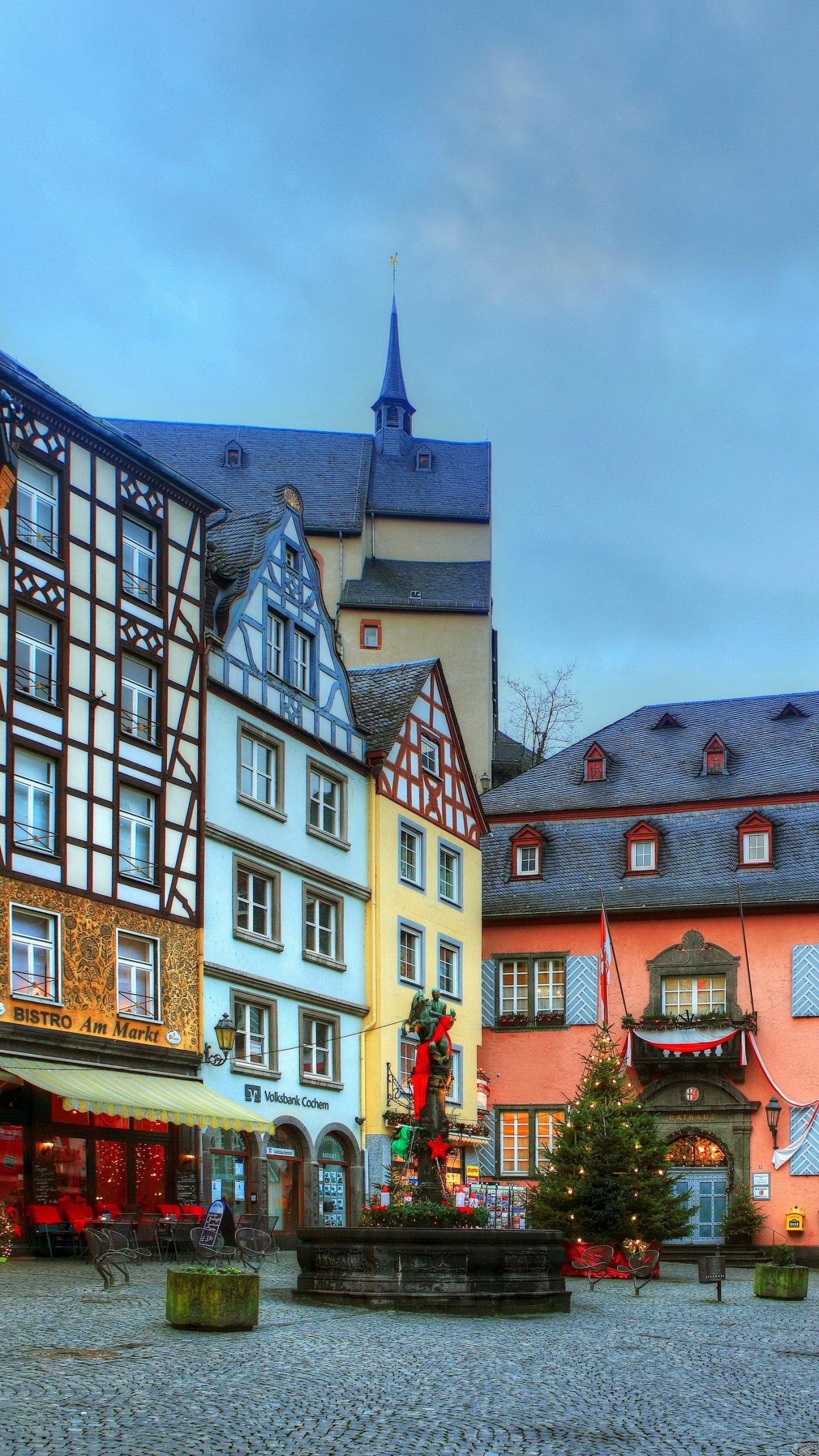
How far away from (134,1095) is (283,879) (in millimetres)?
7708

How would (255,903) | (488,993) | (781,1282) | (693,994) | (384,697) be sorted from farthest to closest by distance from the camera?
(488,993) < (693,994) < (384,697) < (255,903) < (781,1282)

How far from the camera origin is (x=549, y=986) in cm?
4381

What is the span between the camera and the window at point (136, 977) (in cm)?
2803

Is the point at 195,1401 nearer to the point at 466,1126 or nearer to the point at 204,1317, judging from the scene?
the point at 204,1317

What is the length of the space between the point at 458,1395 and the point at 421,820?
26.9 meters

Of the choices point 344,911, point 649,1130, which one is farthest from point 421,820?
point 649,1130

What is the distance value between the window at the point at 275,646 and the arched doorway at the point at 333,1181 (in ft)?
29.4

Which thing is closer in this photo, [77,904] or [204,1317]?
[204,1317]

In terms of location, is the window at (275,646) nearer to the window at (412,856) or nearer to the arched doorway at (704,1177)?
the window at (412,856)

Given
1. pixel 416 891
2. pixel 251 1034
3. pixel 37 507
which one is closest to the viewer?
pixel 37 507

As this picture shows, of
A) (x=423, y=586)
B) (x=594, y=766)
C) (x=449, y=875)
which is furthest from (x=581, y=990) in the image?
(x=423, y=586)

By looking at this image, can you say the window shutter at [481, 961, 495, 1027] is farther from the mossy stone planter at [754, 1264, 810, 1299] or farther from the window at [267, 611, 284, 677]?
the mossy stone planter at [754, 1264, 810, 1299]

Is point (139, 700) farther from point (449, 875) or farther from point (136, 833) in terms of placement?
point (449, 875)

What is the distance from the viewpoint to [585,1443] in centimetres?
1141
